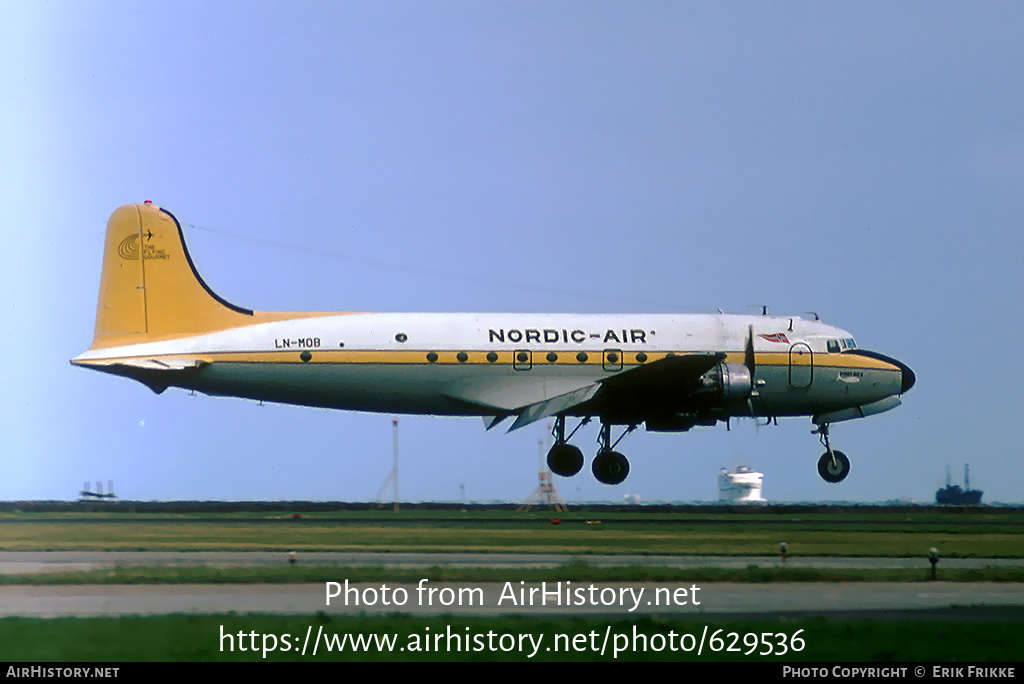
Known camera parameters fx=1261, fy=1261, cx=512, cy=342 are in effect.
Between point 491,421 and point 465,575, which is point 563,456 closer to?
point 491,421

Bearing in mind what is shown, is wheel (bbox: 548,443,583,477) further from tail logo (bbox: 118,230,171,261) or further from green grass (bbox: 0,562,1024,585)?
green grass (bbox: 0,562,1024,585)

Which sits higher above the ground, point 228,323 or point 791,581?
point 228,323

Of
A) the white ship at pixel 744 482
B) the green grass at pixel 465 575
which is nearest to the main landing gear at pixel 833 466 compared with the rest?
the green grass at pixel 465 575

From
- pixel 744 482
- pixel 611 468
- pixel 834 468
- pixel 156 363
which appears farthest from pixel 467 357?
pixel 744 482

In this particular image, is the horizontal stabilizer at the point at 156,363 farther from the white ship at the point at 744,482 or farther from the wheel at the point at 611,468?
the white ship at the point at 744,482

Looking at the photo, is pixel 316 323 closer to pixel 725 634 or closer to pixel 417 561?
pixel 417 561

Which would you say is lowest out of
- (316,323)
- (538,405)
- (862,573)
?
(862,573)

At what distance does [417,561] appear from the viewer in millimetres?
24281

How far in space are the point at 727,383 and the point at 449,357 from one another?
26.8 feet

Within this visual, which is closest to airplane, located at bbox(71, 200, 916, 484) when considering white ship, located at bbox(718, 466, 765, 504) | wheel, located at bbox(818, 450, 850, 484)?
wheel, located at bbox(818, 450, 850, 484)

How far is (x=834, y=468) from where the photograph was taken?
41531 mm

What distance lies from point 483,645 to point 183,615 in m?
4.10

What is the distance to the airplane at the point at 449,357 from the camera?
3647cm

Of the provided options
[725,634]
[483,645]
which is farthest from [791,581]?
[483,645]
